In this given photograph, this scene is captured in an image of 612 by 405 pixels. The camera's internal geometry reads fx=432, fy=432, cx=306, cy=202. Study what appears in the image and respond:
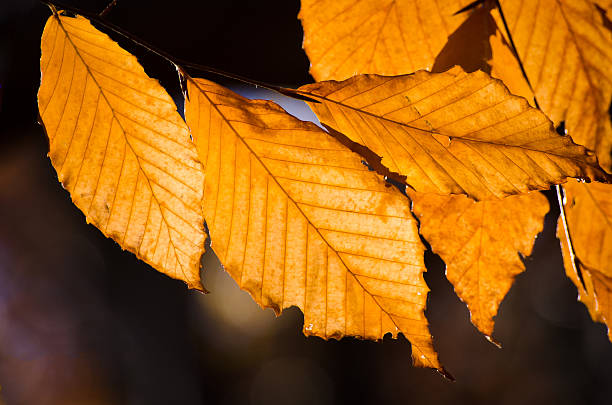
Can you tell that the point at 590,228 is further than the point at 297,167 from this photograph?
Yes

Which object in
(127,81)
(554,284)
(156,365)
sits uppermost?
(554,284)

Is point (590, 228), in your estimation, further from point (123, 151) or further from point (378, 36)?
point (123, 151)

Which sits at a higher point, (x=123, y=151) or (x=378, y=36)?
(x=378, y=36)

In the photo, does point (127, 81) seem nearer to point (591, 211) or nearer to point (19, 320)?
point (591, 211)

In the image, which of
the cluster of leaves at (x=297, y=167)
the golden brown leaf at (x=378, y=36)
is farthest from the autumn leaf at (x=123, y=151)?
the golden brown leaf at (x=378, y=36)

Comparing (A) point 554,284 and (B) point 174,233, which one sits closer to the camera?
(B) point 174,233

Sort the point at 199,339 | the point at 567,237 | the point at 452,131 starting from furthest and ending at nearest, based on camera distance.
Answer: the point at 199,339 < the point at 567,237 < the point at 452,131

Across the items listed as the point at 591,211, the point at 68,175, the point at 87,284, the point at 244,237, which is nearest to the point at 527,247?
the point at 591,211

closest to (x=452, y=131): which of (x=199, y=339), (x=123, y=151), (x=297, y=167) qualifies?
(x=297, y=167)
